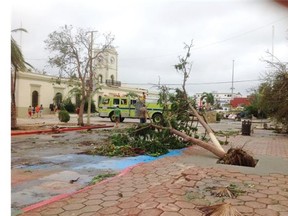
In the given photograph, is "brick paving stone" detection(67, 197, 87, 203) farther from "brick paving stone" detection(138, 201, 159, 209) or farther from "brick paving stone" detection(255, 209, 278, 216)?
"brick paving stone" detection(255, 209, 278, 216)

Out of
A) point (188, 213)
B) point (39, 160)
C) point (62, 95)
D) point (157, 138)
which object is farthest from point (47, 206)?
point (62, 95)

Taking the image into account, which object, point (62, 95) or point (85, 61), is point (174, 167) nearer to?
point (85, 61)

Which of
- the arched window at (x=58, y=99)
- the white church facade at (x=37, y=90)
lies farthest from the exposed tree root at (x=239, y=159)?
the arched window at (x=58, y=99)

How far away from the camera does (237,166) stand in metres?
6.65

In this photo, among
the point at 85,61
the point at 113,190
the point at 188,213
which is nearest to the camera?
the point at 188,213

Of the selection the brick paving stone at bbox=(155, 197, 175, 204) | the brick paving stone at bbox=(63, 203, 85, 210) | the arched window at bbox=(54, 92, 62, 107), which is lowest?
the brick paving stone at bbox=(63, 203, 85, 210)

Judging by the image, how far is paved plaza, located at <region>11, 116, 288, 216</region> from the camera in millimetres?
3744

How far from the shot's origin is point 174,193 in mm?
4398

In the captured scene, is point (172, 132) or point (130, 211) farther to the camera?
point (172, 132)

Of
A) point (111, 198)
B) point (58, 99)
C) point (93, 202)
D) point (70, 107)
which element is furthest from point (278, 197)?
point (70, 107)

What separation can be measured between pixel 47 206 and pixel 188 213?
1777 millimetres

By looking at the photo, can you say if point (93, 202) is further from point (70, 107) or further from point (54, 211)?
point (70, 107)

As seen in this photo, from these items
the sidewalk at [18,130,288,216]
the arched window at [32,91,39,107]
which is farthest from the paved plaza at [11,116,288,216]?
the arched window at [32,91,39,107]

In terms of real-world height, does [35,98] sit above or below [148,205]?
above
